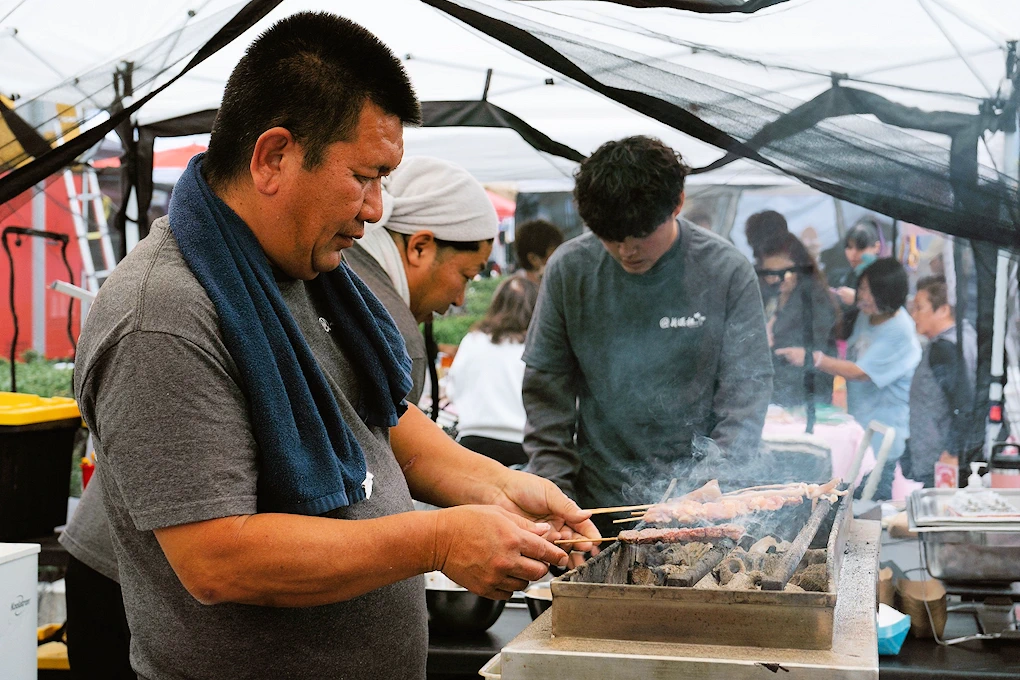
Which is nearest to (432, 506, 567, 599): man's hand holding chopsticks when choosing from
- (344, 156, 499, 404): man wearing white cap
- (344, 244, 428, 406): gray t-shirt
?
(344, 244, 428, 406): gray t-shirt

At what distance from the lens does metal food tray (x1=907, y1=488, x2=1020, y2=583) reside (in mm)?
2930

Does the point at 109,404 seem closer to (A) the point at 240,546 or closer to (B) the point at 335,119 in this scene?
(A) the point at 240,546

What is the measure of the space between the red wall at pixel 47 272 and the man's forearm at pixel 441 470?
223 centimetres

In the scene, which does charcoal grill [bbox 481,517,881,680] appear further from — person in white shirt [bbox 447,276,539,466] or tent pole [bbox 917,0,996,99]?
person in white shirt [bbox 447,276,539,466]

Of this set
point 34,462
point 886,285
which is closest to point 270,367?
point 34,462

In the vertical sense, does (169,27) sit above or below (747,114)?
above

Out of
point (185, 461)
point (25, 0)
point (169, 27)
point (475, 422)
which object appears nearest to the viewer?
point (185, 461)

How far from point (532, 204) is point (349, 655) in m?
5.89

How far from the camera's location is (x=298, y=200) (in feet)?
5.32

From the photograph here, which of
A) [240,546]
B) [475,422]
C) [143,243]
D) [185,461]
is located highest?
[143,243]

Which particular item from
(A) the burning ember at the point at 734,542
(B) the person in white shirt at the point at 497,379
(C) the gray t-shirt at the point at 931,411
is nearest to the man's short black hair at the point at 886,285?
(C) the gray t-shirt at the point at 931,411

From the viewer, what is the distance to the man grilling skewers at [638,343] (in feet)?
10.8

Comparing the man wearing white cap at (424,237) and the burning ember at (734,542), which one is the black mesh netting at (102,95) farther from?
the burning ember at (734,542)

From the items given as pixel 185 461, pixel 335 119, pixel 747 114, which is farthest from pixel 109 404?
pixel 747 114
